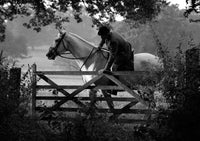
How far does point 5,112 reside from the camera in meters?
5.96

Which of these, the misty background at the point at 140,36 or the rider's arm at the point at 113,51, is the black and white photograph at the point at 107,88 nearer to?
the rider's arm at the point at 113,51

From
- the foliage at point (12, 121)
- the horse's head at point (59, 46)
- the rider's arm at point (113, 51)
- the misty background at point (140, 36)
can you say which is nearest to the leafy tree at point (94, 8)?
the horse's head at point (59, 46)

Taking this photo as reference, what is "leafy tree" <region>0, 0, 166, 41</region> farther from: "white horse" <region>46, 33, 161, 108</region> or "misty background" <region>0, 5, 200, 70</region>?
"misty background" <region>0, 5, 200, 70</region>

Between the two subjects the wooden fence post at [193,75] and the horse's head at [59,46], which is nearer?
the wooden fence post at [193,75]

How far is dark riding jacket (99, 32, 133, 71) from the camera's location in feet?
31.5

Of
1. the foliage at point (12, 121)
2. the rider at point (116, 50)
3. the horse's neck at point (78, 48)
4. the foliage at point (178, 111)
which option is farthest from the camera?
the horse's neck at point (78, 48)

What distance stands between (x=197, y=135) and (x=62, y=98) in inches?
203

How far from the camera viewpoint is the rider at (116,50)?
9594mm

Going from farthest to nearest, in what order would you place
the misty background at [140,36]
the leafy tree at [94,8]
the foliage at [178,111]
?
the misty background at [140,36], the leafy tree at [94,8], the foliage at [178,111]

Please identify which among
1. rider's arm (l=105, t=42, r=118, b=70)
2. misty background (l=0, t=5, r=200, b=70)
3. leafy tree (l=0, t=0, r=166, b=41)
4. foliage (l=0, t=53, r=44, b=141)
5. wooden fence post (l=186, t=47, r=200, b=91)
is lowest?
foliage (l=0, t=53, r=44, b=141)

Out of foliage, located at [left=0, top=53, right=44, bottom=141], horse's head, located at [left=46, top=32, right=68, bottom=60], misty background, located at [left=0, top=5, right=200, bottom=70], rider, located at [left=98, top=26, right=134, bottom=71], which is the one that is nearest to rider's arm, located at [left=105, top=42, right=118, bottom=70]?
rider, located at [left=98, top=26, right=134, bottom=71]

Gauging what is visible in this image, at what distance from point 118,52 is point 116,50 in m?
0.50

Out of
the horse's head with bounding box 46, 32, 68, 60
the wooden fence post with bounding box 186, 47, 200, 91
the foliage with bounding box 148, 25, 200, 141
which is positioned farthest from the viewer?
the horse's head with bounding box 46, 32, 68, 60

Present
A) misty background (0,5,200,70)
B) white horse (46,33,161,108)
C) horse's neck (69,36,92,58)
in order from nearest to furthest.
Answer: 1. white horse (46,33,161,108)
2. horse's neck (69,36,92,58)
3. misty background (0,5,200,70)
